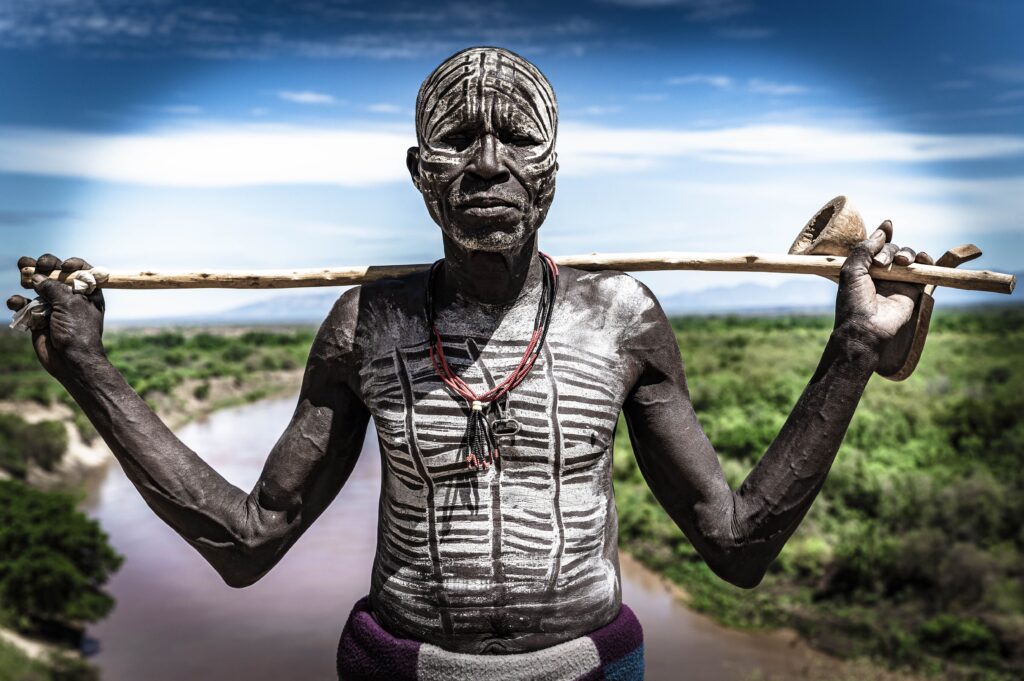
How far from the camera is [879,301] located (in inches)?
106

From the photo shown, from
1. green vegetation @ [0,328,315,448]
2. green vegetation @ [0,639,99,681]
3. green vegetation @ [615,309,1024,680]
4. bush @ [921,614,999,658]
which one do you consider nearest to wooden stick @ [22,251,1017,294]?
green vegetation @ [0,639,99,681]

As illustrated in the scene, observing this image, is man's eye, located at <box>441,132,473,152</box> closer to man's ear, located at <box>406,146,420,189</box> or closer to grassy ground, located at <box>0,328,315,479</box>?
man's ear, located at <box>406,146,420,189</box>

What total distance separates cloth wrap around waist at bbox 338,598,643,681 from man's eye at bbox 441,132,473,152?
1197mm

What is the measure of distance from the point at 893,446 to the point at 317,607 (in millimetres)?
17086

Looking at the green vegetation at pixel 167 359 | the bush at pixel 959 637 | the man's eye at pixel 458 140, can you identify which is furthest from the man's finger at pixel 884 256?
the green vegetation at pixel 167 359

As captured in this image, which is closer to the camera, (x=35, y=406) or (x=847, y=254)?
(x=847, y=254)

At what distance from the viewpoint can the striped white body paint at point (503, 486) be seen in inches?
99.2

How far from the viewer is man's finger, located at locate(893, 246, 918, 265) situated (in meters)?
2.70

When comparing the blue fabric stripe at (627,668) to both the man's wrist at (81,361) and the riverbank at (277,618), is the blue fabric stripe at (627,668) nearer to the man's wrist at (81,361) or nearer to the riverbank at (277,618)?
the man's wrist at (81,361)

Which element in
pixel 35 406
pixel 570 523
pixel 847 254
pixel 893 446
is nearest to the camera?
pixel 570 523

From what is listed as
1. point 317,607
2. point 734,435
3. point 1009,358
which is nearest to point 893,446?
point 734,435

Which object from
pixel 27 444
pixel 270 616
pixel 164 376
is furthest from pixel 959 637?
pixel 164 376

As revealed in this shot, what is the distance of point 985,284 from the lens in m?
2.75

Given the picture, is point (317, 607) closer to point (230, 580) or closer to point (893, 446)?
point (893, 446)
